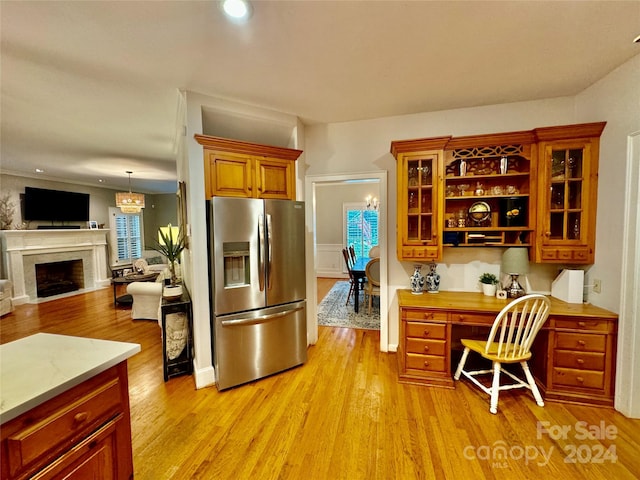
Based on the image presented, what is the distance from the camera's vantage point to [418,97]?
259 cm

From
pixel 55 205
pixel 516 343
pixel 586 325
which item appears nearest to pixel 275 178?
pixel 516 343

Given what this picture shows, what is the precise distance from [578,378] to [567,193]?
1.63 m

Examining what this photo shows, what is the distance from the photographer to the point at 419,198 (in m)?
2.75

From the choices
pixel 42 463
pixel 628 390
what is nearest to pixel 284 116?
pixel 42 463

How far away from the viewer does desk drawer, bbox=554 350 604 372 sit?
2.16 meters

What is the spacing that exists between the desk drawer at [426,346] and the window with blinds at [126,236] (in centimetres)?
829

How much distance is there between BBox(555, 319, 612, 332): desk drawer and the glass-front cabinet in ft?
3.61

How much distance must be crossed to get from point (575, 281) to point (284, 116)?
131 inches

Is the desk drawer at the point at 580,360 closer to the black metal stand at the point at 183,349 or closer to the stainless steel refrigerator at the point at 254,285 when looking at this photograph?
the stainless steel refrigerator at the point at 254,285

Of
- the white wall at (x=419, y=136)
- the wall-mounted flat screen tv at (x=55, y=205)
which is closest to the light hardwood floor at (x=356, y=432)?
the white wall at (x=419, y=136)

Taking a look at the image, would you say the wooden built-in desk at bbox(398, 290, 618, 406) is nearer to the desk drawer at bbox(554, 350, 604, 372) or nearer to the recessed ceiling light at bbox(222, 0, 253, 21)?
the desk drawer at bbox(554, 350, 604, 372)

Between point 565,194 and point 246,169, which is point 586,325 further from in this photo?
point 246,169

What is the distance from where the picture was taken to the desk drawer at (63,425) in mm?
861

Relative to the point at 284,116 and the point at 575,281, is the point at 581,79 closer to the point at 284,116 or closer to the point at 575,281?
the point at 575,281
